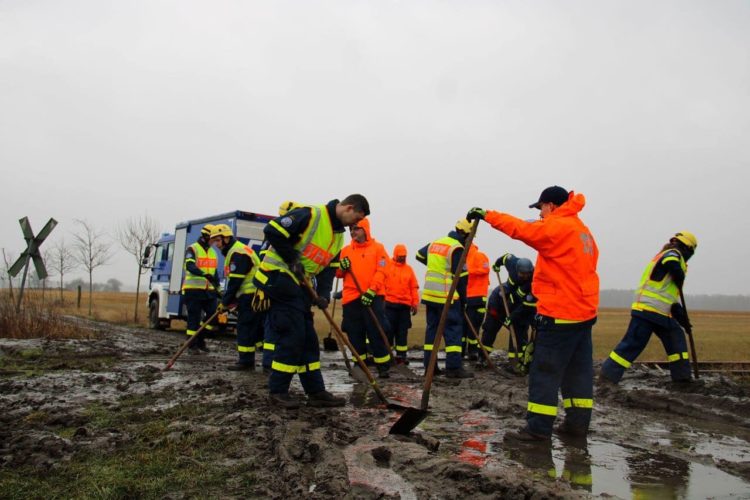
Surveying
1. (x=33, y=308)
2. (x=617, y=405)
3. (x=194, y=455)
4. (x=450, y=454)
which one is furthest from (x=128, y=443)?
(x=33, y=308)

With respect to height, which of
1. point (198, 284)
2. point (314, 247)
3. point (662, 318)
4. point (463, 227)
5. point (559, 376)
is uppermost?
point (463, 227)

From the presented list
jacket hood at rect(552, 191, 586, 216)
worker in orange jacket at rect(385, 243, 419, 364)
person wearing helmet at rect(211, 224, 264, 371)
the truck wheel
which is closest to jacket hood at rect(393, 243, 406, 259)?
worker in orange jacket at rect(385, 243, 419, 364)

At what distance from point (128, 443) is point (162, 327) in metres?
14.3

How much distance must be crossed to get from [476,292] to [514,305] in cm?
70

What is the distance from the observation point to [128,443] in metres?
3.98

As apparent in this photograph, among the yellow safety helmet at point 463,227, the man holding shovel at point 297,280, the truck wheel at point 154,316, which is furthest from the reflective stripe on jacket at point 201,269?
the truck wheel at point 154,316

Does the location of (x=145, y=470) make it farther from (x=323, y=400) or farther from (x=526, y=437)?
(x=526, y=437)

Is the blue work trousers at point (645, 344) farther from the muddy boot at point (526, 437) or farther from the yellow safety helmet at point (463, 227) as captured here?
the muddy boot at point (526, 437)

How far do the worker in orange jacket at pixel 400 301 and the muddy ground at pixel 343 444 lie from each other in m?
2.69

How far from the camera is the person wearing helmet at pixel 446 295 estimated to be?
773 centimetres

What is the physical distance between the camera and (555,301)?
4.59 m

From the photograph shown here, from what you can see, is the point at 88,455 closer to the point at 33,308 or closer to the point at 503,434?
the point at 503,434

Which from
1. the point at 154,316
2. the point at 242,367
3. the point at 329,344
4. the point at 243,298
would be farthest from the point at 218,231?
the point at 154,316

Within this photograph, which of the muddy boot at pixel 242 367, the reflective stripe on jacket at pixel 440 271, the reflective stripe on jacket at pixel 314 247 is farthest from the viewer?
the muddy boot at pixel 242 367
